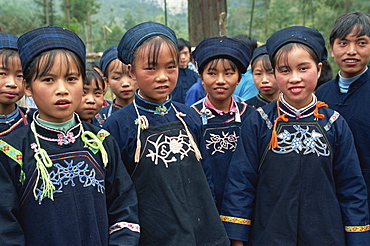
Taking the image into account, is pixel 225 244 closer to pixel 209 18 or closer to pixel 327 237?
pixel 327 237

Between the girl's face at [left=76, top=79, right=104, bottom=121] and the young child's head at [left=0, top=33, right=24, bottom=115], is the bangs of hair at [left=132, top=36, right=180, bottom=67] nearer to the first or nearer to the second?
the young child's head at [left=0, top=33, right=24, bottom=115]

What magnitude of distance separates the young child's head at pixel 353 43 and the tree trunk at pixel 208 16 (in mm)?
3442

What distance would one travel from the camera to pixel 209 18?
248 inches

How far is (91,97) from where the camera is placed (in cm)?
Result: 316

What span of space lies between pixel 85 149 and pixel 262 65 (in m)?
2.10

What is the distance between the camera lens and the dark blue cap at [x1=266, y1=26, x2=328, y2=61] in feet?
7.98

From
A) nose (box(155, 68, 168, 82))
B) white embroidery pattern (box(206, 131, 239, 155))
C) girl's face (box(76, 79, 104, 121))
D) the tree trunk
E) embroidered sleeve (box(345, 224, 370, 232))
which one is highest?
the tree trunk

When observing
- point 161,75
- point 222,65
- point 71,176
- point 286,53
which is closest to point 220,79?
point 222,65

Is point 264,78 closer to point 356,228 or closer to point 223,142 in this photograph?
point 223,142

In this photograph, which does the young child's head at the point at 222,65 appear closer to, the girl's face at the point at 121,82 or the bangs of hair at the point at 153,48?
the bangs of hair at the point at 153,48

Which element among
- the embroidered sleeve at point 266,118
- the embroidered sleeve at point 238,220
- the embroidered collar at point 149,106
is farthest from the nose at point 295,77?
the embroidered sleeve at point 238,220

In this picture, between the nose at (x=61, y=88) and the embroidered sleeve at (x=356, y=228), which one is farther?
the embroidered sleeve at (x=356, y=228)

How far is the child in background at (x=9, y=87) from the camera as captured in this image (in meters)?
2.46

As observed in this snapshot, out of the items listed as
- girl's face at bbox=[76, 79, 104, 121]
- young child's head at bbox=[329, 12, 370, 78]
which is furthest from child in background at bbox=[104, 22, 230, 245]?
young child's head at bbox=[329, 12, 370, 78]
